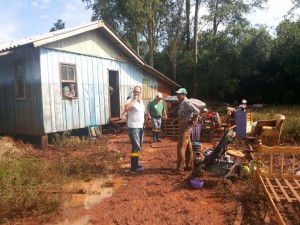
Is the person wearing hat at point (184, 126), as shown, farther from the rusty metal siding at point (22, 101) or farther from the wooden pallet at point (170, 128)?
the rusty metal siding at point (22, 101)

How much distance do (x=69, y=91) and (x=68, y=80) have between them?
405 mm

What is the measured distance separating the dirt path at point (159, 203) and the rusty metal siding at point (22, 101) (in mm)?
4023

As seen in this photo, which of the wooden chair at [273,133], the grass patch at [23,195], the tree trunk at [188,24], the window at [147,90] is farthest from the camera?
the tree trunk at [188,24]

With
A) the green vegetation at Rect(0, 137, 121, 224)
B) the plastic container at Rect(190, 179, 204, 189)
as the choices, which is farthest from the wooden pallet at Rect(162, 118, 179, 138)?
the plastic container at Rect(190, 179, 204, 189)

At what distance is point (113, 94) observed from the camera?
12.8 meters

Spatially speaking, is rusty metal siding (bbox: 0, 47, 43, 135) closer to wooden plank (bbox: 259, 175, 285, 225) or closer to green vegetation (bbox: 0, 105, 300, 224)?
green vegetation (bbox: 0, 105, 300, 224)

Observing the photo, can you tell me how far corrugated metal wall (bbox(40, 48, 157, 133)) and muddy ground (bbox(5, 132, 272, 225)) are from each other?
3.71 metres

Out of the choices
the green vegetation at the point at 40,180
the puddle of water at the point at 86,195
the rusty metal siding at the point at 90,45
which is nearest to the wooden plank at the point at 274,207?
the puddle of water at the point at 86,195

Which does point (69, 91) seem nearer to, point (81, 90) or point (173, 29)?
point (81, 90)

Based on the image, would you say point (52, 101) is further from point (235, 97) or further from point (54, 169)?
point (235, 97)

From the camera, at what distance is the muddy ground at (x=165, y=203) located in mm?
3896

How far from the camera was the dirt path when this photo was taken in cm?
392

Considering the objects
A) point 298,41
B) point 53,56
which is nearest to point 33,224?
point 53,56

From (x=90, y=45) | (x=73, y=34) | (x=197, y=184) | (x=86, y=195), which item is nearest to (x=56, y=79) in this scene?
(x=73, y=34)
